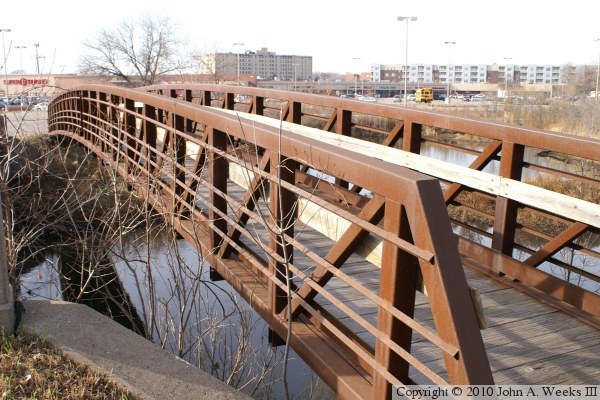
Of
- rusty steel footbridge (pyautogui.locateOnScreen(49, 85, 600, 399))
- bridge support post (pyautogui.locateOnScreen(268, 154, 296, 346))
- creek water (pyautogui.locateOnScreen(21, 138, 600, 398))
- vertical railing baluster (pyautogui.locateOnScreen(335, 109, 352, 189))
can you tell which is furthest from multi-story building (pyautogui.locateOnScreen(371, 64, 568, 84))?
bridge support post (pyautogui.locateOnScreen(268, 154, 296, 346))

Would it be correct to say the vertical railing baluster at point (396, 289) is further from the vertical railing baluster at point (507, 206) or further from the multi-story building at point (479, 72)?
the multi-story building at point (479, 72)

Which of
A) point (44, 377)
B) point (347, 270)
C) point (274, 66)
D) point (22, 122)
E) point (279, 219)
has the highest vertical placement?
point (274, 66)

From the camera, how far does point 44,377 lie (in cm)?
345

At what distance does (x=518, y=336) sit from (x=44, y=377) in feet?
8.56

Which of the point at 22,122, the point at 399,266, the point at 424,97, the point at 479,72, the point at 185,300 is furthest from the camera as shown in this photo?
the point at 479,72

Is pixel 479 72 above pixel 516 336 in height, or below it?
above

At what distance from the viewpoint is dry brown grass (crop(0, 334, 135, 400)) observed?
332 cm

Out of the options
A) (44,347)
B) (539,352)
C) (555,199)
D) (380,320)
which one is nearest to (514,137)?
(555,199)

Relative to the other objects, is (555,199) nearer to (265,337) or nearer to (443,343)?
(443,343)

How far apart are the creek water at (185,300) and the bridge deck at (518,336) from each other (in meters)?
0.53

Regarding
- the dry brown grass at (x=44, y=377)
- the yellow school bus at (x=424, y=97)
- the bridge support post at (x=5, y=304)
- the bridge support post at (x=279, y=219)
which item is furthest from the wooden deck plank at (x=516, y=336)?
the yellow school bus at (x=424, y=97)

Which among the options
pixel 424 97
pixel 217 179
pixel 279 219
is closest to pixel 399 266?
pixel 279 219

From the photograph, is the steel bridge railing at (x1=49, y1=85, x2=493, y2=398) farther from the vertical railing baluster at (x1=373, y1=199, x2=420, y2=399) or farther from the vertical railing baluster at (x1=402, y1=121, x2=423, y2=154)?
the vertical railing baluster at (x1=402, y1=121, x2=423, y2=154)

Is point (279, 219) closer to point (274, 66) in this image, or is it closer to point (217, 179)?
point (217, 179)
